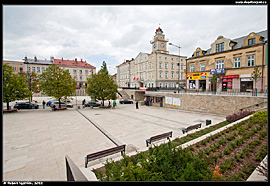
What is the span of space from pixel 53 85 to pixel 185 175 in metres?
24.0

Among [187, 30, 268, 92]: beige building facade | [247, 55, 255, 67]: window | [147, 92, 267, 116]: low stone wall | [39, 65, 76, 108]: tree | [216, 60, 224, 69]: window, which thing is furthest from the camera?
[216, 60, 224, 69]: window

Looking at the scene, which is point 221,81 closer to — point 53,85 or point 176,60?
point 176,60

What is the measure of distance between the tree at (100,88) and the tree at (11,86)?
9756 millimetres

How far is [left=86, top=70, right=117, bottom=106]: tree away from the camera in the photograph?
78.1 ft

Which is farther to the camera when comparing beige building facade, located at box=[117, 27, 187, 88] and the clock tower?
the clock tower

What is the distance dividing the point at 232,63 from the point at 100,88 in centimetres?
2379

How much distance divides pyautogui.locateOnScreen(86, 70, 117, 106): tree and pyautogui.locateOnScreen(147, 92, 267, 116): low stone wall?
41.1ft

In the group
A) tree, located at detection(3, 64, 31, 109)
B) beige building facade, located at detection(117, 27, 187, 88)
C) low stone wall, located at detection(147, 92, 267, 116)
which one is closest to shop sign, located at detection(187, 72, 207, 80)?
low stone wall, located at detection(147, 92, 267, 116)

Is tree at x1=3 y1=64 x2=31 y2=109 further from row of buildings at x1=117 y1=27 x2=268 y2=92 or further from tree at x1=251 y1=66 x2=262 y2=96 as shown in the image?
tree at x1=251 y1=66 x2=262 y2=96

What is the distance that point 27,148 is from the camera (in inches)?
282

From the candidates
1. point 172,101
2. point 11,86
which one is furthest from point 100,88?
point 172,101

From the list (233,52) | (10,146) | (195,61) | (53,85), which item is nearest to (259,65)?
(233,52)

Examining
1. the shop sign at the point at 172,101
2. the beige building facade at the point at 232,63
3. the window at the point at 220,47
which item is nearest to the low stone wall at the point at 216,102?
the shop sign at the point at 172,101

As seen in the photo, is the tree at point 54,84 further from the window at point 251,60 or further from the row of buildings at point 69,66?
the window at point 251,60
